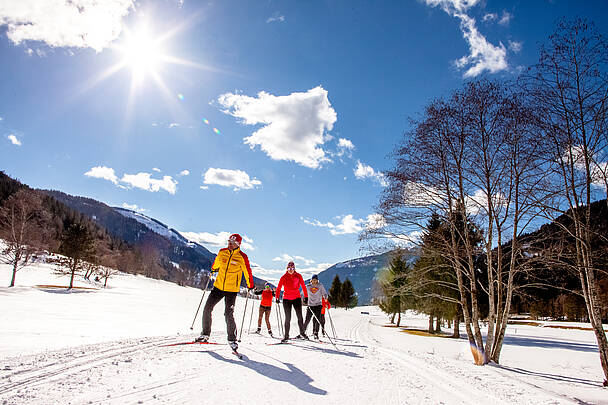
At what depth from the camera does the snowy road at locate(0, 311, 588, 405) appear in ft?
10.6

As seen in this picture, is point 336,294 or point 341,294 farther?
point 336,294

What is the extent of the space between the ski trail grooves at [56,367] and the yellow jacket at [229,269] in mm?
1926

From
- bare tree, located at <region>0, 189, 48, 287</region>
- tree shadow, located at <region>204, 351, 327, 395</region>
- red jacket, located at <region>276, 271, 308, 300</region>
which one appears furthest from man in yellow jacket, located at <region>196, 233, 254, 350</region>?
bare tree, located at <region>0, 189, 48, 287</region>

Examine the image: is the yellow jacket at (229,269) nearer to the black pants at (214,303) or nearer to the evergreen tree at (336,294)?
the black pants at (214,303)

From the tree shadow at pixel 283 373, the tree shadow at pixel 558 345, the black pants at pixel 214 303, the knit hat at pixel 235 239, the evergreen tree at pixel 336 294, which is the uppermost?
the knit hat at pixel 235 239

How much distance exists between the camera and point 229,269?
6.30 m

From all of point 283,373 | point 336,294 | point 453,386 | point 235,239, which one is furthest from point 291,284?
point 336,294

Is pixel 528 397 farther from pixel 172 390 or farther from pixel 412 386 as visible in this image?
pixel 172 390

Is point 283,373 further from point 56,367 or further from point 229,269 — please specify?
point 56,367

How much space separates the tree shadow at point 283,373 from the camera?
392 cm

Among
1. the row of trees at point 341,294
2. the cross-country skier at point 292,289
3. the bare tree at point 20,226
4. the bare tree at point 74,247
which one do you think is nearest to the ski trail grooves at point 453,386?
the cross-country skier at point 292,289

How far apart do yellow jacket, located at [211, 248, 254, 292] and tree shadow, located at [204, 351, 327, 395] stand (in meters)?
1.37

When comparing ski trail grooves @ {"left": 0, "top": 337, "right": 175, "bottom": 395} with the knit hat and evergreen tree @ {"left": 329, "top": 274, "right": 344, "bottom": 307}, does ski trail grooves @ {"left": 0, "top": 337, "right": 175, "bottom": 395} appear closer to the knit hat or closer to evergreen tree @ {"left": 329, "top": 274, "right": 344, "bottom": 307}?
the knit hat

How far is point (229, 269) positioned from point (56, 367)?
9.79 ft
